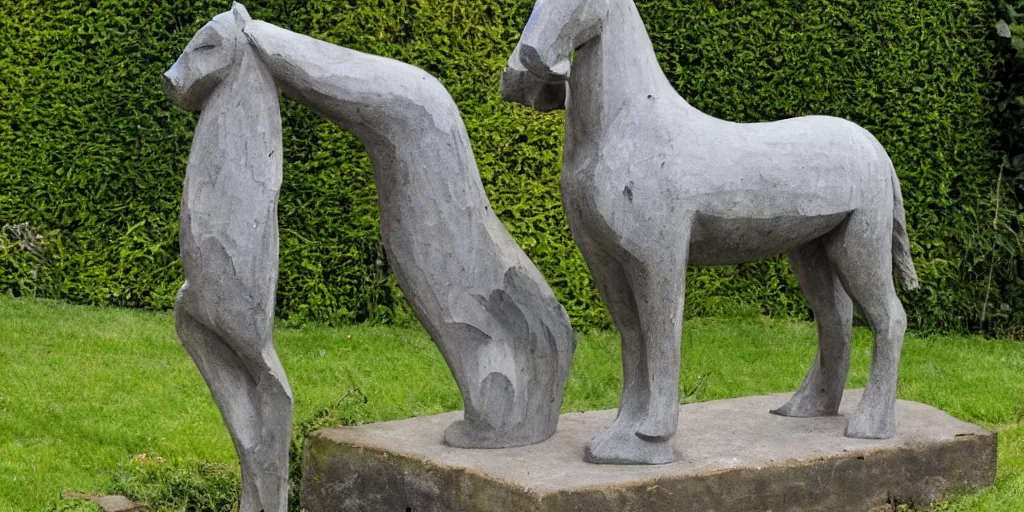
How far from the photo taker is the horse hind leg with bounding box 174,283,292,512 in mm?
3676

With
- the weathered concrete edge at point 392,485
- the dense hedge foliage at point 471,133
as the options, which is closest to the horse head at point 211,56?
the weathered concrete edge at point 392,485

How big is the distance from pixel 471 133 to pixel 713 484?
3.90 meters

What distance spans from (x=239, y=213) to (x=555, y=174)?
404cm

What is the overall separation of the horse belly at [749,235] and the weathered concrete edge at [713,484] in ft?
2.30

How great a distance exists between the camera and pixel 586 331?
7.64m

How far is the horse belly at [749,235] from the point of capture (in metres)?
3.98

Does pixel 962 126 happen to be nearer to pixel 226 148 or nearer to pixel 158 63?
pixel 158 63

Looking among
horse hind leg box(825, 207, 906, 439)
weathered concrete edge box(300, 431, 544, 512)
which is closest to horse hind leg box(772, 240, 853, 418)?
horse hind leg box(825, 207, 906, 439)

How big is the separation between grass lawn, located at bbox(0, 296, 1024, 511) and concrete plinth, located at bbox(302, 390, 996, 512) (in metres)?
0.26

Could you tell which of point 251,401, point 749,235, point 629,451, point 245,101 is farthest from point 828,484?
point 245,101

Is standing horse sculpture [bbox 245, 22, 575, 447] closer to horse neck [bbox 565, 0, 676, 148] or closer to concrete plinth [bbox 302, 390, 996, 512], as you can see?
concrete plinth [bbox 302, 390, 996, 512]

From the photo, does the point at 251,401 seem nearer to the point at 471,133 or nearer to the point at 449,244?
the point at 449,244

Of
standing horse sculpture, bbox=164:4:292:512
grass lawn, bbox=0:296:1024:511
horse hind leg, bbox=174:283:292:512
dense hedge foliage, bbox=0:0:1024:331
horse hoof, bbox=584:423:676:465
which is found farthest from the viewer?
dense hedge foliage, bbox=0:0:1024:331

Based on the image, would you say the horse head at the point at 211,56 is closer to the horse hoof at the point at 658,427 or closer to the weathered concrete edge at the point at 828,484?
the weathered concrete edge at the point at 828,484
